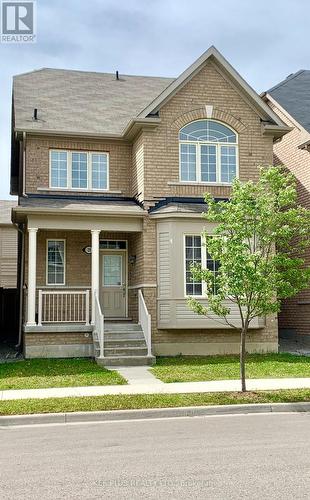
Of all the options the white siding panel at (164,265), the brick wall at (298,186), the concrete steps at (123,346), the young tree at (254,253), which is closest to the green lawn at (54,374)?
the concrete steps at (123,346)

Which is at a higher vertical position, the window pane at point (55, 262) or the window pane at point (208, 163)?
the window pane at point (208, 163)

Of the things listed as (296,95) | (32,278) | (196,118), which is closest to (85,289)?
(32,278)

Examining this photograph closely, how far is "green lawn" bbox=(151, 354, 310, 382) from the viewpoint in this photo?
45.3 ft

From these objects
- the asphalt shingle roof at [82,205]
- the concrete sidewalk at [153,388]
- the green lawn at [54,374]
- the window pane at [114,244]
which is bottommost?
the concrete sidewalk at [153,388]

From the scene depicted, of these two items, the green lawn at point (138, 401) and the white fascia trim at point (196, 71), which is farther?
the white fascia trim at point (196, 71)

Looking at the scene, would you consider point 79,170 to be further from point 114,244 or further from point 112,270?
point 112,270

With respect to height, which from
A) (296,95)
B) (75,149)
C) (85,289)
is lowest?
(85,289)

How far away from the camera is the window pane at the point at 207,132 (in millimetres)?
18703

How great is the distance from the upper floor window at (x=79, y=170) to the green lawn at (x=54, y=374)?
5820 mm

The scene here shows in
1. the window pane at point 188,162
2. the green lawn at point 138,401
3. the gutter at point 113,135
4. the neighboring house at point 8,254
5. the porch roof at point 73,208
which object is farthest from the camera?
the neighboring house at point 8,254

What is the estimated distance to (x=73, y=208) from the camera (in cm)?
1758

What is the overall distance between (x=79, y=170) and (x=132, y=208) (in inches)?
106

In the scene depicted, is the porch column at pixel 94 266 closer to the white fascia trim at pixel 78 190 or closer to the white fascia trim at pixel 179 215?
the white fascia trim at pixel 179 215

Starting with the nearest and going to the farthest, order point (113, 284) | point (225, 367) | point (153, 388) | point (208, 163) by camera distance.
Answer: point (153, 388) < point (225, 367) < point (208, 163) < point (113, 284)
